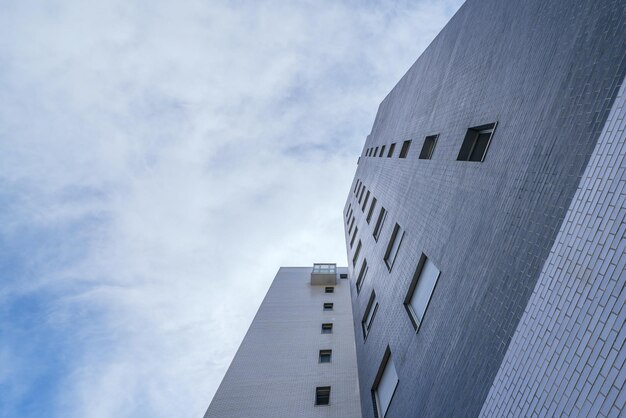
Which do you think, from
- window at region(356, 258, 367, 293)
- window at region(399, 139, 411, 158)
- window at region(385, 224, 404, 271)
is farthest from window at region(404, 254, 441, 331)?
window at region(399, 139, 411, 158)

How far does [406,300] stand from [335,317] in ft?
62.0

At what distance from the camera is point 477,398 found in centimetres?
498

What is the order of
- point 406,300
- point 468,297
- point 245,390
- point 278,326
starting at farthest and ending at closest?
point 278,326
point 245,390
point 406,300
point 468,297

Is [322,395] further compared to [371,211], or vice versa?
[371,211]

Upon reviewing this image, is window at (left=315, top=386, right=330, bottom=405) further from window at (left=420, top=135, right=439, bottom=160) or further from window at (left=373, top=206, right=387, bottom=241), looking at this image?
window at (left=420, top=135, right=439, bottom=160)

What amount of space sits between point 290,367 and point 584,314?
68.6ft

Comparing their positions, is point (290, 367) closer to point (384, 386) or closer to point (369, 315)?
point (369, 315)

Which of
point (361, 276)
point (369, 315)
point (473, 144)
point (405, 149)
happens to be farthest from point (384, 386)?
point (405, 149)

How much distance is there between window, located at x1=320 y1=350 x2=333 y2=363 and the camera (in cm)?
2166

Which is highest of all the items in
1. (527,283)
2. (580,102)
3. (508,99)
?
(508,99)

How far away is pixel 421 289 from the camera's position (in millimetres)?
8688

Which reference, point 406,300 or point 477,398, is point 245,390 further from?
point 477,398

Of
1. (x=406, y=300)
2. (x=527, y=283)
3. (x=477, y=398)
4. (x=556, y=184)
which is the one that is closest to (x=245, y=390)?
(x=406, y=300)

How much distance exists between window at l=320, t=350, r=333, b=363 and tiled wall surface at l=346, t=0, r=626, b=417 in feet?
38.2
